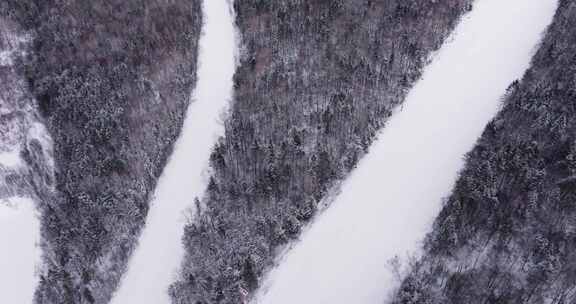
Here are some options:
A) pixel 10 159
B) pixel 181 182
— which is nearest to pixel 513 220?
pixel 181 182

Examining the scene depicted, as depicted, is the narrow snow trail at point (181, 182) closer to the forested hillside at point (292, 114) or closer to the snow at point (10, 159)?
the forested hillside at point (292, 114)

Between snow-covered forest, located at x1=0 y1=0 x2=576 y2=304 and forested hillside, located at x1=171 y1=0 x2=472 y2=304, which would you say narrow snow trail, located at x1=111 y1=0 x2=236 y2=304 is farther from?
forested hillside, located at x1=171 y1=0 x2=472 y2=304

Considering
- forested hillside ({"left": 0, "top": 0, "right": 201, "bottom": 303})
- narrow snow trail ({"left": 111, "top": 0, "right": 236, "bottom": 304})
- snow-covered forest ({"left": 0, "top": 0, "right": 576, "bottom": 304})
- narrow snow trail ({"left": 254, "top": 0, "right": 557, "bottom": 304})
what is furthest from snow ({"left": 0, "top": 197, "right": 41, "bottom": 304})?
narrow snow trail ({"left": 254, "top": 0, "right": 557, "bottom": 304})

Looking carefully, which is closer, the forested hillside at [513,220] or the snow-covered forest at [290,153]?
the forested hillside at [513,220]

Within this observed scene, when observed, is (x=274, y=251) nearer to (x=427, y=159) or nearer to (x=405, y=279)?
(x=405, y=279)

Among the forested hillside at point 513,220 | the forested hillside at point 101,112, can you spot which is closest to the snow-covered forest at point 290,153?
the forested hillside at point 513,220

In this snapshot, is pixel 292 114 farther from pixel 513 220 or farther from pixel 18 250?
pixel 18 250
